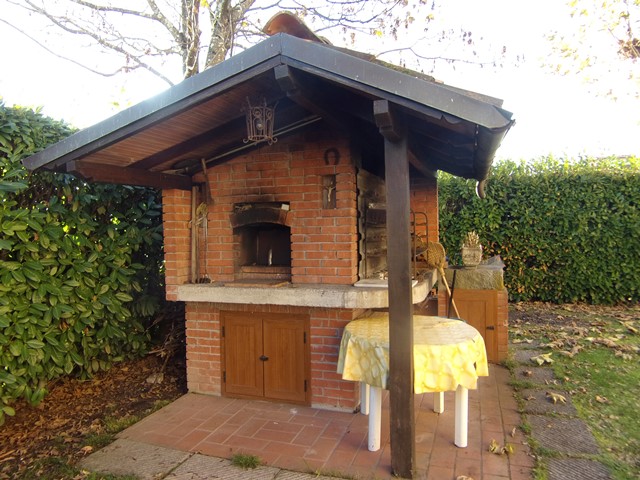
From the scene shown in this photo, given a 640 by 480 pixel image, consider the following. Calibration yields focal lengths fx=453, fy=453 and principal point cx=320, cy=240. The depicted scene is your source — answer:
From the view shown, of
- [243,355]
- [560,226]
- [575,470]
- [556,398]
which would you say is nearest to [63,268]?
[243,355]

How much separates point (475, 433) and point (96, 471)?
2923mm

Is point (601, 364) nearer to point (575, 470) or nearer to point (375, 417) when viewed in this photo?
point (575, 470)

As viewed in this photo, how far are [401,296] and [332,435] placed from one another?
1.45 metres

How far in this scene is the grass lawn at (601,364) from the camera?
3.57 metres

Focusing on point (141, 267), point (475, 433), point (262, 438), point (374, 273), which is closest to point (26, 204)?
point (141, 267)

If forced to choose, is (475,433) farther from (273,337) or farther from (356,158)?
(356,158)

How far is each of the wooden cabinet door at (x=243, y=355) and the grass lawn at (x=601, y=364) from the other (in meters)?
2.58

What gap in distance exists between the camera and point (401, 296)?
121 inches

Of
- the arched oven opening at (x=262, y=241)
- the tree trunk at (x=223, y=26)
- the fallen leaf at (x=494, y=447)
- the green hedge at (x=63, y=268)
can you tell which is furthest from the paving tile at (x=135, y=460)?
the tree trunk at (x=223, y=26)

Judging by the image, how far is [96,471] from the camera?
10.7 ft

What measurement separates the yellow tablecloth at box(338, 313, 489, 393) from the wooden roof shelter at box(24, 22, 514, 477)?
0.15m

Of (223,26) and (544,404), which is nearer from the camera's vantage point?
(544,404)

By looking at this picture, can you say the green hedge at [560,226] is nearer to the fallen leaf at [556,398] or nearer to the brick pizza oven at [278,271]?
the fallen leaf at [556,398]

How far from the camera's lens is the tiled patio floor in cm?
322
